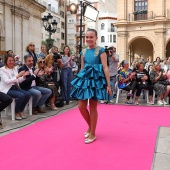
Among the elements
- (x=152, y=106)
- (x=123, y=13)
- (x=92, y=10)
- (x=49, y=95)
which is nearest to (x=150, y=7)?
(x=123, y=13)

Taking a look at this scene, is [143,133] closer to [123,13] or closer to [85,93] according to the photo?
[85,93]

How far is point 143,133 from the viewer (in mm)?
4590

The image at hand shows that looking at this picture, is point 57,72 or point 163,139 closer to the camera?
point 163,139

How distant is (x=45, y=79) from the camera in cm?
679

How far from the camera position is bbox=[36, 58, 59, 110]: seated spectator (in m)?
6.49

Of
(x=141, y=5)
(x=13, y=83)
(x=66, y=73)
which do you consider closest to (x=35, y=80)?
(x=13, y=83)

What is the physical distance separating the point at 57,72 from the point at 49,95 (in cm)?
106

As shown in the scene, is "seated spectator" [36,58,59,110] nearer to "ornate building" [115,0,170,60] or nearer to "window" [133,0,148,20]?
"ornate building" [115,0,170,60]

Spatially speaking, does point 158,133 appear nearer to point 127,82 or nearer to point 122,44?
point 127,82

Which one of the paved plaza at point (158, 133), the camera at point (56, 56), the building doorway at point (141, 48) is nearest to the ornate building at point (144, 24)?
the building doorway at point (141, 48)

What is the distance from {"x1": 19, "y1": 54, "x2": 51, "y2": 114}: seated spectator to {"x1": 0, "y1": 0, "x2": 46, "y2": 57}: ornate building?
792 centimetres

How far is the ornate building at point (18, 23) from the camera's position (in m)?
13.3

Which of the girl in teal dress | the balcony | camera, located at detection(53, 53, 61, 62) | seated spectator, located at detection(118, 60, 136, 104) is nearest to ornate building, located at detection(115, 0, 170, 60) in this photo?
the balcony

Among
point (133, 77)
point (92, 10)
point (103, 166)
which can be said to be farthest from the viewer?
point (92, 10)
